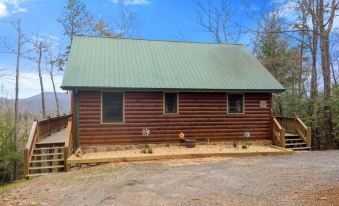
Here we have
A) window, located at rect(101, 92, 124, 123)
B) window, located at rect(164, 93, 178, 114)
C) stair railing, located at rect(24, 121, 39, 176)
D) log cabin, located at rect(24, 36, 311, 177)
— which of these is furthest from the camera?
window, located at rect(164, 93, 178, 114)

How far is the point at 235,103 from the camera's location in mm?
14539

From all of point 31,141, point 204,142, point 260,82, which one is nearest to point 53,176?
point 31,141

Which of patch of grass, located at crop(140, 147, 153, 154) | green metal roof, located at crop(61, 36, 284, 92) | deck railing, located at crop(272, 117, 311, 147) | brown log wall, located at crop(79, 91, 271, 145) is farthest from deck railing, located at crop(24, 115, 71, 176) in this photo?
deck railing, located at crop(272, 117, 311, 147)

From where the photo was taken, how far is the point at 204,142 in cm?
1399

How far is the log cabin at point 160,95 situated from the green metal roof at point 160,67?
0.13 ft

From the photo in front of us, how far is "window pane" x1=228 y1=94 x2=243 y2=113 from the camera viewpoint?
14.5 metres

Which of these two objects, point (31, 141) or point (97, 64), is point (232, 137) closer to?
point (97, 64)

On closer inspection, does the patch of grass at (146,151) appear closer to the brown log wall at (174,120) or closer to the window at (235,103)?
the brown log wall at (174,120)

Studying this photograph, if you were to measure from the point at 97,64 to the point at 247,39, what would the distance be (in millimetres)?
16663

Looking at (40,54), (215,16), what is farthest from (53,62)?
(215,16)

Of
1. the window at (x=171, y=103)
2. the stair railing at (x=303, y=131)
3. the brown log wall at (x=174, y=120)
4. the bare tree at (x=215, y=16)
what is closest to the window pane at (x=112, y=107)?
the brown log wall at (x=174, y=120)

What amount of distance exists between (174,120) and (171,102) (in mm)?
842

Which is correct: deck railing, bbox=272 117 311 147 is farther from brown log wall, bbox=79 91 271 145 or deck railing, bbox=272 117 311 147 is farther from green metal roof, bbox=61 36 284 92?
green metal roof, bbox=61 36 284 92

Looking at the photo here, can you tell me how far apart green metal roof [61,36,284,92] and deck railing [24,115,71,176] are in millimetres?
1991
